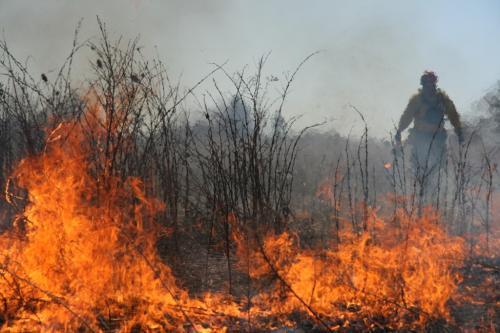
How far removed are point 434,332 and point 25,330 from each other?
96.5 inches

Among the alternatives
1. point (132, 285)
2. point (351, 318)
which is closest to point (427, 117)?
point (351, 318)

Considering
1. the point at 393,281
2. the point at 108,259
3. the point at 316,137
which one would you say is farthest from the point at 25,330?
the point at 316,137

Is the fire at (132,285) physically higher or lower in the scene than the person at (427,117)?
lower

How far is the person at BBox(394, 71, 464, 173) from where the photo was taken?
6.71 meters

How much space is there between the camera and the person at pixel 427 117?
6711 millimetres

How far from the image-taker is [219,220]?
15.2 feet

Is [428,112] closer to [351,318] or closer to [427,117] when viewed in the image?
[427,117]

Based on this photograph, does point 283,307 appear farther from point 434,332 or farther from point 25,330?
point 25,330

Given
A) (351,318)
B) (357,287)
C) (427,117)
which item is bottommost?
(351,318)

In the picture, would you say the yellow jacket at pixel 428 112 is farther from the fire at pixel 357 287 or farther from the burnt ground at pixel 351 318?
the fire at pixel 357 287

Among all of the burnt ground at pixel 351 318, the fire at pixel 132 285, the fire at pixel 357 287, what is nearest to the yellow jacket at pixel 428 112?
the burnt ground at pixel 351 318

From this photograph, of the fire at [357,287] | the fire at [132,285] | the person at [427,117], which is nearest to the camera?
the fire at [132,285]

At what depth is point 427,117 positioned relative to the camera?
275 inches

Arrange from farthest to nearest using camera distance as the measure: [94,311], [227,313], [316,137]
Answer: [316,137] → [227,313] → [94,311]
